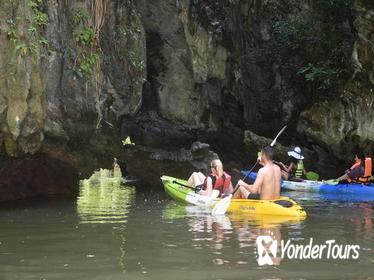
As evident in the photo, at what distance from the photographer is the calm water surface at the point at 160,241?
5.37 metres

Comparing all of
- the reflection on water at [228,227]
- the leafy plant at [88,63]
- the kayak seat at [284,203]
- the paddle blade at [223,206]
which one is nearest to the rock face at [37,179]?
the leafy plant at [88,63]

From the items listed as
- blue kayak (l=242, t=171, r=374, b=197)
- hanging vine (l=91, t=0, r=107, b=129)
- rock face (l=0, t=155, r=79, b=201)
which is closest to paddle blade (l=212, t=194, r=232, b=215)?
hanging vine (l=91, t=0, r=107, b=129)

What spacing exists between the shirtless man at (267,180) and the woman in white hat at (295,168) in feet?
21.6

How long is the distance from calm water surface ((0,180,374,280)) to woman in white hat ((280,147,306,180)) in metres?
4.61

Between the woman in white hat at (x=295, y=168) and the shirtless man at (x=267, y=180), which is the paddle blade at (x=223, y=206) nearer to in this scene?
the shirtless man at (x=267, y=180)

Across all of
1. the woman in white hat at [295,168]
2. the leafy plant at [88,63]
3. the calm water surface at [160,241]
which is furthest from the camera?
the woman in white hat at [295,168]

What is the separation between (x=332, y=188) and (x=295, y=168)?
2667mm

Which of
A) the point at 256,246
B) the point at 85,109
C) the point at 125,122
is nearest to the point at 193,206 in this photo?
the point at 85,109

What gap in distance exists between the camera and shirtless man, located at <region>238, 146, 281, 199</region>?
9.05 meters

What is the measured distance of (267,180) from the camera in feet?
31.2

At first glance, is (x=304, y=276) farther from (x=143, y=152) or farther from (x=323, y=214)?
(x=143, y=152)

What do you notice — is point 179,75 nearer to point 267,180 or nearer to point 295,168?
point 295,168

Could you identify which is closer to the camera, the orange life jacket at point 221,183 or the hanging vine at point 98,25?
the orange life jacket at point 221,183

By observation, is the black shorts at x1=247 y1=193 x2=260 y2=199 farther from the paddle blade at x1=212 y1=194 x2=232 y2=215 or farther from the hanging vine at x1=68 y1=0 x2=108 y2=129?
the hanging vine at x1=68 y1=0 x2=108 y2=129
